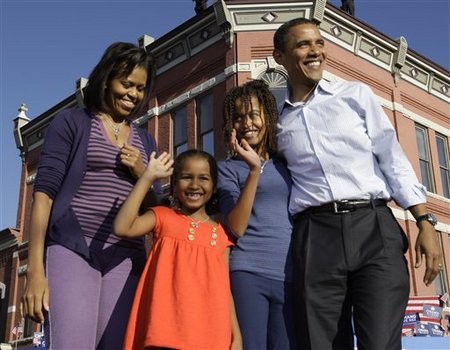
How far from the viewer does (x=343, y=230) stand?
2822mm

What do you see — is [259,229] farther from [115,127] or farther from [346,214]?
[115,127]

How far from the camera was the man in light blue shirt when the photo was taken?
2.73 m


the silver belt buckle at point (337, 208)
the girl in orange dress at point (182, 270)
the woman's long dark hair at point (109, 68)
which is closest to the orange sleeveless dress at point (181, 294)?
the girl in orange dress at point (182, 270)

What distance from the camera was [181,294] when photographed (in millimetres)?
2785

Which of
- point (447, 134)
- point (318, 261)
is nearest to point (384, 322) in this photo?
point (318, 261)

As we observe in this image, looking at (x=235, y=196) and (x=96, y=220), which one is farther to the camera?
(x=235, y=196)

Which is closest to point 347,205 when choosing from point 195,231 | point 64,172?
point 195,231

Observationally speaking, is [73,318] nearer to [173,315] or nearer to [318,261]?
[173,315]

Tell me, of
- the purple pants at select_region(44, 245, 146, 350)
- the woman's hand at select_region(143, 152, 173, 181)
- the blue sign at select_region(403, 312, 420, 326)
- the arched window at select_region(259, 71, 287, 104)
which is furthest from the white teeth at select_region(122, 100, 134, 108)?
the blue sign at select_region(403, 312, 420, 326)

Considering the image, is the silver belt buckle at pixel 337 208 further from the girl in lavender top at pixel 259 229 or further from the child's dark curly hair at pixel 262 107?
the child's dark curly hair at pixel 262 107

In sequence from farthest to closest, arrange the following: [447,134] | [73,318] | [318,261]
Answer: [447,134] < [318,261] < [73,318]

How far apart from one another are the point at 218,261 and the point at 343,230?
0.71 metres

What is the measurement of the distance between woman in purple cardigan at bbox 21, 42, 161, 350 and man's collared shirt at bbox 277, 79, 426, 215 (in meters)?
0.97

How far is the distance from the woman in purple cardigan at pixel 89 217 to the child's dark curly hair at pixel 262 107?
23.1 inches
